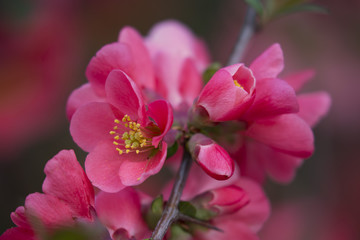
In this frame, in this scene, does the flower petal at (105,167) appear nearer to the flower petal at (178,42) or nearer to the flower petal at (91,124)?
the flower petal at (91,124)

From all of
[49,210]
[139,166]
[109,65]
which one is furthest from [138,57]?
[49,210]

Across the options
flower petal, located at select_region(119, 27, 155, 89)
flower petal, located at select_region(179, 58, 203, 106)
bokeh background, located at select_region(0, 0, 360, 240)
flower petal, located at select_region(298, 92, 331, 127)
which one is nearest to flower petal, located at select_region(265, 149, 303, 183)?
flower petal, located at select_region(298, 92, 331, 127)

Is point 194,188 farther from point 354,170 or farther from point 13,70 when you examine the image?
point 354,170

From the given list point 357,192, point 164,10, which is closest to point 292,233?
point 357,192

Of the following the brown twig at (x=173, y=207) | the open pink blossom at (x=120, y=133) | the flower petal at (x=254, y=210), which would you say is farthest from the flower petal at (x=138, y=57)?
the flower petal at (x=254, y=210)

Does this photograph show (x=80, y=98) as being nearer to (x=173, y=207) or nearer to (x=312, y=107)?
(x=173, y=207)
